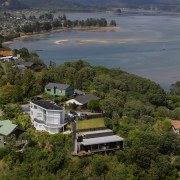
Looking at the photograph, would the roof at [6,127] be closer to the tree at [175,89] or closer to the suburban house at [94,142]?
the suburban house at [94,142]

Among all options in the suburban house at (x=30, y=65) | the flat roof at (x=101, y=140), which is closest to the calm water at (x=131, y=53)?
the suburban house at (x=30, y=65)

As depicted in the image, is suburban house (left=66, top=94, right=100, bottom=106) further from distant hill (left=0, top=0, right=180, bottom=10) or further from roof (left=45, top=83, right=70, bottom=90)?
distant hill (left=0, top=0, right=180, bottom=10)

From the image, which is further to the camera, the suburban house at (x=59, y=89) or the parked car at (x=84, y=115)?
the suburban house at (x=59, y=89)

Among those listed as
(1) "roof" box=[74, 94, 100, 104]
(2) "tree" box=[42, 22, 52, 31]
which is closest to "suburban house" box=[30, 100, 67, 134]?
(1) "roof" box=[74, 94, 100, 104]

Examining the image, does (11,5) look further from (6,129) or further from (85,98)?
(6,129)

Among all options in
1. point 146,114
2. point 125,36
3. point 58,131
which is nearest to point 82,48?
point 125,36

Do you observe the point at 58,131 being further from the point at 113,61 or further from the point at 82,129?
the point at 113,61

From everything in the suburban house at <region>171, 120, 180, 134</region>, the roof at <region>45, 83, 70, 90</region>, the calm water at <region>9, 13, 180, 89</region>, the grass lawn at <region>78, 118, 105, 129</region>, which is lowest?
the calm water at <region>9, 13, 180, 89</region>
